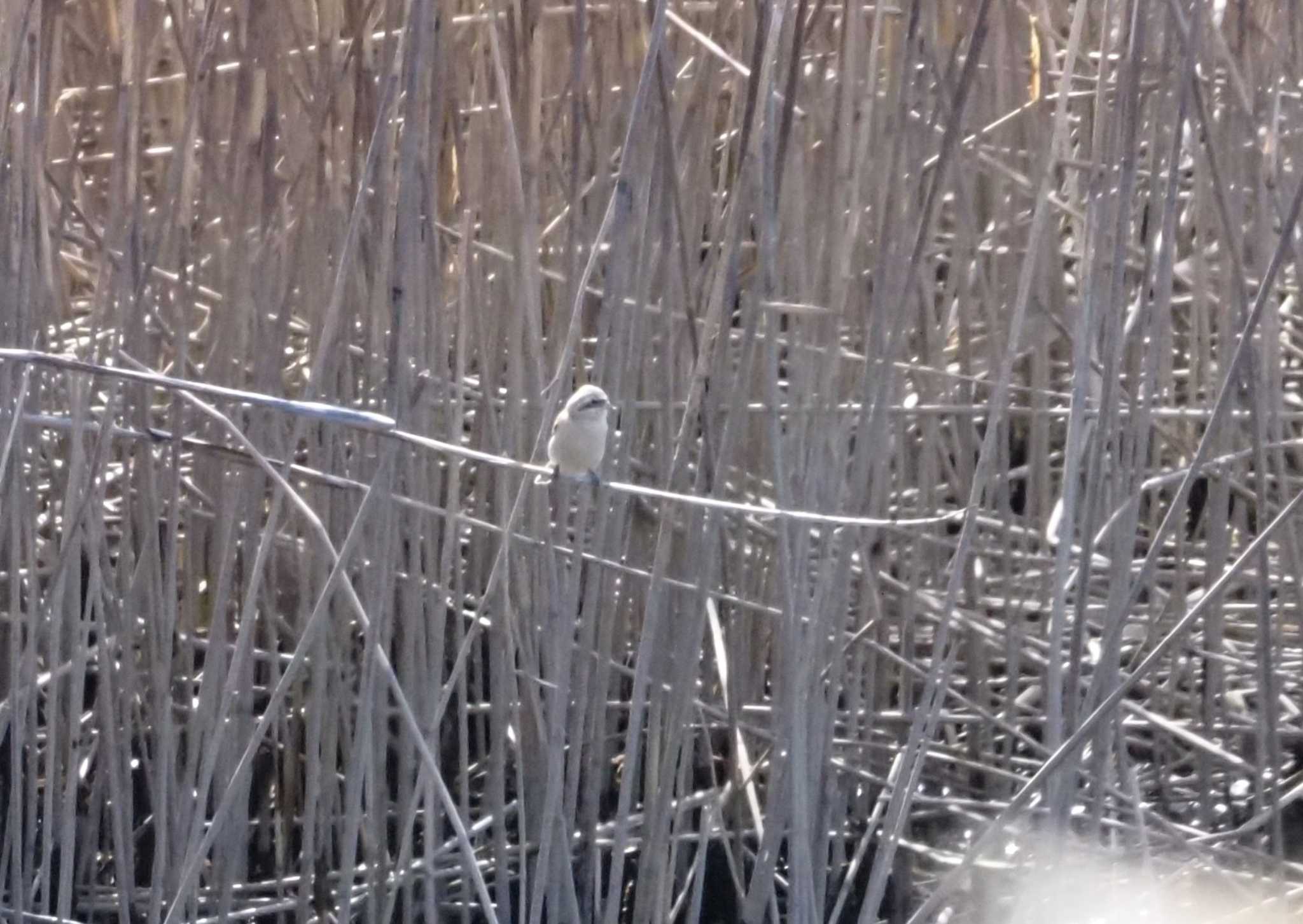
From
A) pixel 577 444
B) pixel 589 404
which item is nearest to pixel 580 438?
pixel 577 444

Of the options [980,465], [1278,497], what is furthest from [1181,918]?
[980,465]

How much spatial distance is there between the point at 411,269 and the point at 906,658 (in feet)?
4.81

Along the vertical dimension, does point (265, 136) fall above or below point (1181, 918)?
above

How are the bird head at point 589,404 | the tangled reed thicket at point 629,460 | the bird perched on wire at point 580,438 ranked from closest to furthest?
the tangled reed thicket at point 629,460
the bird head at point 589,404
the bird perched on wire at point 580,438

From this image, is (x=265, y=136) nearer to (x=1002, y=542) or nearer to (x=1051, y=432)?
(x=1002, y=542)

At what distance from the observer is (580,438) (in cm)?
266

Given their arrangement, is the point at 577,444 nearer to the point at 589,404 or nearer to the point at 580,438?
the point at 580,438

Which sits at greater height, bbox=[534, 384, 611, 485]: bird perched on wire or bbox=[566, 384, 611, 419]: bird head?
bbox=[566, 384, 611, 419]: bird head

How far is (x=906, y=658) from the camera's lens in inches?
129

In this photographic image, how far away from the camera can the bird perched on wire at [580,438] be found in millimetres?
2574

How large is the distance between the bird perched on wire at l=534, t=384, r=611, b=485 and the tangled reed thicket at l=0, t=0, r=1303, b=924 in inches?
2.1

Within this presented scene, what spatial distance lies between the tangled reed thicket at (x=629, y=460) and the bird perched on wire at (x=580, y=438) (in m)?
0.05

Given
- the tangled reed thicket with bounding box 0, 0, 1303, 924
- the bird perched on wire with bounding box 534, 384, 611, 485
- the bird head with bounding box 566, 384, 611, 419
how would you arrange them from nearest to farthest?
the tangled reed thicket with bounding box 0, 0, 1303, 924
the bird head with bounding box 566, 384, 611, 419
the bird perched on wire with bounding box 534, 384, 611, 485

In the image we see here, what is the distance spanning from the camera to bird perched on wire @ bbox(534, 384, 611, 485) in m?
2.57
